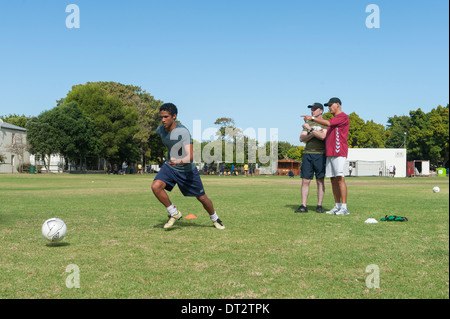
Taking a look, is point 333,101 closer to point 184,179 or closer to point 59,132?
point 184,179

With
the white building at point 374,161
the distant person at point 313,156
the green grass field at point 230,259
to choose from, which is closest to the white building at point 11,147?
the white building at point 374,161

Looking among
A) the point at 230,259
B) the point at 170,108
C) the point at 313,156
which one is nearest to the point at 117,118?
the point at 313,156

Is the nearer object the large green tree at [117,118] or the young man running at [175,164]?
the young man running at [175,164]

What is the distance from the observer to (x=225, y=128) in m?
78.1

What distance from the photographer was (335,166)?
8.97 metres

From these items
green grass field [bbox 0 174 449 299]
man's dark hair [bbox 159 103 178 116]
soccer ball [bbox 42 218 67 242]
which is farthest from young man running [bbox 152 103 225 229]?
soccer ball [bbox 42 218 67 242]

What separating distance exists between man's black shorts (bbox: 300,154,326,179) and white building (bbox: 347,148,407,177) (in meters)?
57.0

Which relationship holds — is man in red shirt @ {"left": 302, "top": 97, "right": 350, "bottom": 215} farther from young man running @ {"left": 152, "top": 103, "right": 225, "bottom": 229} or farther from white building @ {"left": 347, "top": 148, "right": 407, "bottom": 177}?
white building @ {"left": 347, "top": 148, "right": 407, "bottom": 177}

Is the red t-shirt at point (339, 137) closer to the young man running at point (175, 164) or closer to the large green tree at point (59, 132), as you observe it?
the young man running at point (175, 164)

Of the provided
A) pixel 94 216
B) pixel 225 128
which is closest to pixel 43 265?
pixel 94 216

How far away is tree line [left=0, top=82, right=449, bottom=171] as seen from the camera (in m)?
52.2

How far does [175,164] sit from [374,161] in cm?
6197

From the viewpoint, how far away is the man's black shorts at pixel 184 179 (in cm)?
706

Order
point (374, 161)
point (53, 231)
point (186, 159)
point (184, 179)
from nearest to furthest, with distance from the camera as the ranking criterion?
1. point (53, 231)
2. point (186, 159)
3. point (184, 179)
4. point (374, 161)
